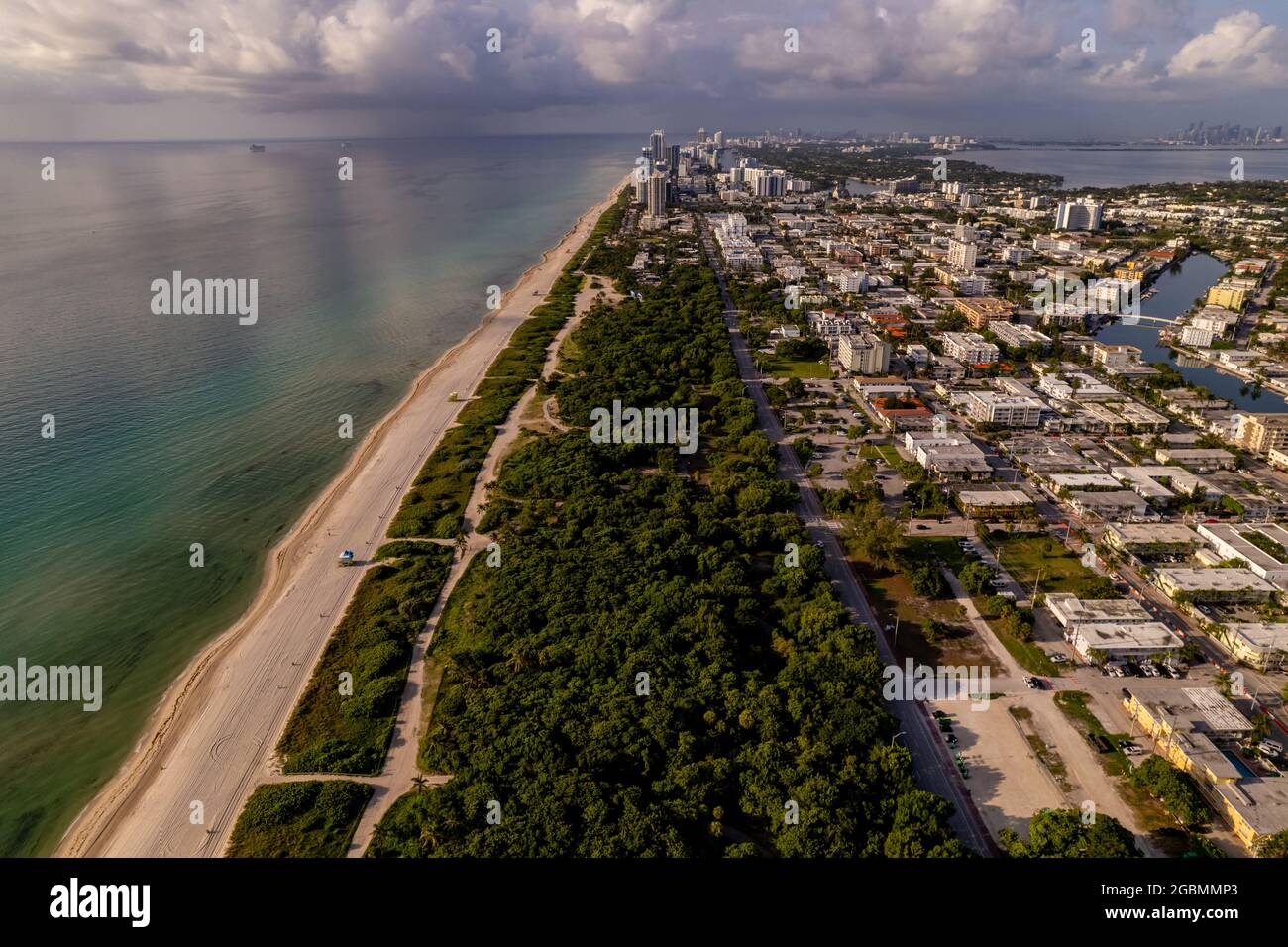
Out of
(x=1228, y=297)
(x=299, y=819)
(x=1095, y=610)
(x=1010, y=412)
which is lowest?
(x=299, y=819)

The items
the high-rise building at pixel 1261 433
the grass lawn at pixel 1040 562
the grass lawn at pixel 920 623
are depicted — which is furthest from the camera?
the high-rise building at pixel 1261 433

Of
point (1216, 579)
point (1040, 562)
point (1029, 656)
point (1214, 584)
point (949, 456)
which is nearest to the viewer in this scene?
point (1029, 656)

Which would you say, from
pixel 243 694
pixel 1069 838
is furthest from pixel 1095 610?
pixel 243 694

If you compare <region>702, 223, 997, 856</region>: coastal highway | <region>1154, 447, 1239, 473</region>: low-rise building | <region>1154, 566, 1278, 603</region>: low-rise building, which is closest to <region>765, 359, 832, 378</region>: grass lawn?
<region>702, 223, 997, 856</region>: coastal highway

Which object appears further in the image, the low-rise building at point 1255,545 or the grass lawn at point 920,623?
the low-rise building at point 1255,545

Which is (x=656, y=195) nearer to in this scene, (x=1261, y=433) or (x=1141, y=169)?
(x=1261, y=433)

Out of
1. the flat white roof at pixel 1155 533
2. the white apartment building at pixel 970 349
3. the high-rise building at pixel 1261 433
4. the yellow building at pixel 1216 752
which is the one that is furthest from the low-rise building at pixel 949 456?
the white apartment building at pixel 970 349

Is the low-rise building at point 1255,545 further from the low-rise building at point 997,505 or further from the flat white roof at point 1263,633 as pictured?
the low-rise building at point 997,505
